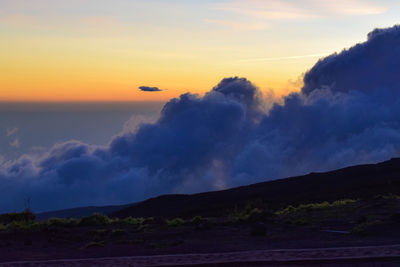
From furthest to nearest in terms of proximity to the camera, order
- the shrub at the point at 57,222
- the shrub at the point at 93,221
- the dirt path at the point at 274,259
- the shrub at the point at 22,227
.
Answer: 1. the shrub at the point at 93,221
2. the shrub at the point at 57,222
3. the shrub at the point at 22,227
4. the dirt path at the point at 274,259

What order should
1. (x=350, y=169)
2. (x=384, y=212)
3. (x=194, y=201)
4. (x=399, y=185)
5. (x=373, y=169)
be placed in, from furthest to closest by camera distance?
(x=350, y=169) < (x=373, y=169) < (x=194, y=201) < (x=399, y=185) < (x=384, y=212)

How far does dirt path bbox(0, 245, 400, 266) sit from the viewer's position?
28.3 feet

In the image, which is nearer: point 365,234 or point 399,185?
point 365,234

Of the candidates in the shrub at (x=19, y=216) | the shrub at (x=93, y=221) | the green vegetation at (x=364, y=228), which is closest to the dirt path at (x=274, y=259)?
the green vegetation at (x=364, y=228)

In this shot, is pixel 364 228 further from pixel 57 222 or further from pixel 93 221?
pixel 57 222

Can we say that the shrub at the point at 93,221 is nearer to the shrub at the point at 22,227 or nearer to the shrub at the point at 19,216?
the shrub at the point at 22,227

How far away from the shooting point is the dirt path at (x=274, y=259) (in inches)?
340

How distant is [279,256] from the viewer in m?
9.07

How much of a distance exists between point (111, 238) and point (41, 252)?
2227 millimetres

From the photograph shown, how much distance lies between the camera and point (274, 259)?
28.8 ft

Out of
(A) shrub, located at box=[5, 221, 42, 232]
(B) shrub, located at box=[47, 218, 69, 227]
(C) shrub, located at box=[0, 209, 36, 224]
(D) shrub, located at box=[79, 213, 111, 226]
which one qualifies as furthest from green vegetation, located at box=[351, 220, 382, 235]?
(C) shrub, located at box=[0, 209, 36, 224]

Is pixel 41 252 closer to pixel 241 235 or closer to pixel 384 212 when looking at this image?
pixel 241 235

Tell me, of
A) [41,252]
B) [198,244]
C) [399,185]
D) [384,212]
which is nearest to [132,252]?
[198,244]

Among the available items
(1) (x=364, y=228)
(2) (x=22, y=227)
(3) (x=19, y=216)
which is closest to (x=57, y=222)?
(2) (x=22, y=227)
